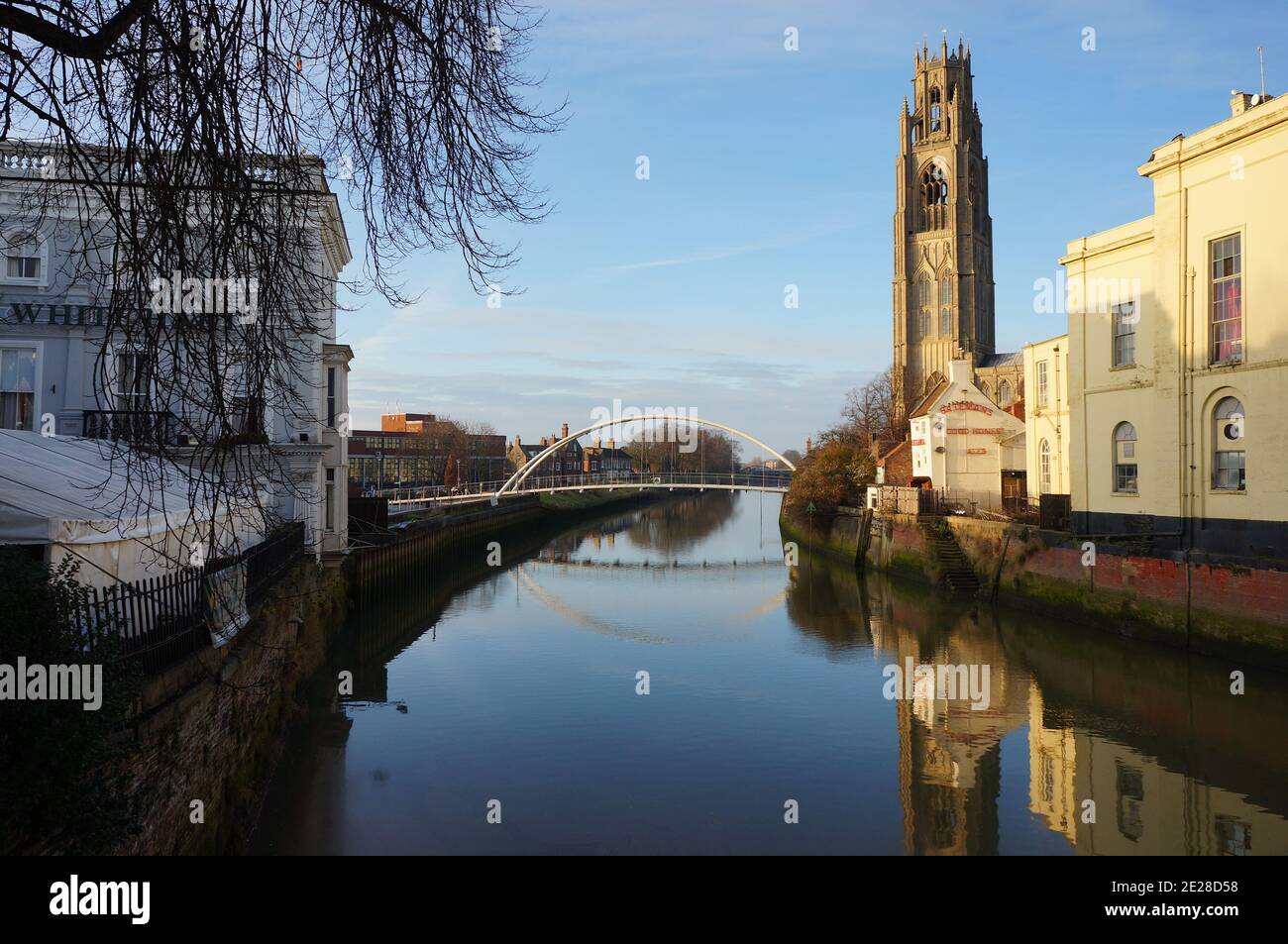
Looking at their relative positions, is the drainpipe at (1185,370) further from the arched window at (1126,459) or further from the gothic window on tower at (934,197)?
the gothic window on tower at (934,197)

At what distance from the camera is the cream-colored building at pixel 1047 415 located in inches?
1179

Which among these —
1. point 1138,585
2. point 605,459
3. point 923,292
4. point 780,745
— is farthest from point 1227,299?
point 605,459

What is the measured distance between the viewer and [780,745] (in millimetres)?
13117

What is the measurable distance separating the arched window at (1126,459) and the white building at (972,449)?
47.2ft

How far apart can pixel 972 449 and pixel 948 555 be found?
955 centimetres

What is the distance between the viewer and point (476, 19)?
543cm

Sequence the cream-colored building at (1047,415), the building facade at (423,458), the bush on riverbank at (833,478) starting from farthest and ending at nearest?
the building facade at (423,458)
the bush on riverbank at (833,478)
the cream-colored building at (1047,415)

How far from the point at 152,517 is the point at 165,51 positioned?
19.8ft

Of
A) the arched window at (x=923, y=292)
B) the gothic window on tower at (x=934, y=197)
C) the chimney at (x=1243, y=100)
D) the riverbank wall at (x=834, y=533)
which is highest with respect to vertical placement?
the gothic window on tower at (x=934, y=197)

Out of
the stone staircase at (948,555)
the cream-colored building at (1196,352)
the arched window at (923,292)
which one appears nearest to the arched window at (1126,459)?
the cream-colored building at (1196,352)

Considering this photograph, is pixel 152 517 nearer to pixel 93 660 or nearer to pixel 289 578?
pixel 93 660

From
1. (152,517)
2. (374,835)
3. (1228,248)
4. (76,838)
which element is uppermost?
(1228,248)
